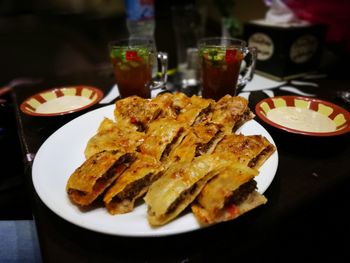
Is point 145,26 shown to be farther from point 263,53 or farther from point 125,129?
point 125,129

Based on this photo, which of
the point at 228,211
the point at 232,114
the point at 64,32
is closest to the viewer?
the point at 228,211

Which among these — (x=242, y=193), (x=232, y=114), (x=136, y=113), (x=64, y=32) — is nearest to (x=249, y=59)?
(x=232, y=114)

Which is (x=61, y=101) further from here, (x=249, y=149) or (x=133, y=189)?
(x=249, y=149)

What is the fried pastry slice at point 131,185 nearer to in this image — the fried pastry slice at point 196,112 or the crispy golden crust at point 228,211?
the crispy golden crust at point 228,211

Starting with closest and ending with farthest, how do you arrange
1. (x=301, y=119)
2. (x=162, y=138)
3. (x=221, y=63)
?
(x=162, y=138) → (x=301, y=119) → (x=221, y=63)

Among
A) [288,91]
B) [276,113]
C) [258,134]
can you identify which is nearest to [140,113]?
[258,134]

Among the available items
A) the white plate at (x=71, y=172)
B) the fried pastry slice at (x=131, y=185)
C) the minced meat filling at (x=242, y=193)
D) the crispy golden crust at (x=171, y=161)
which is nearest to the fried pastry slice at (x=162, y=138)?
the crispy golden crust at (x=171, y=161)
